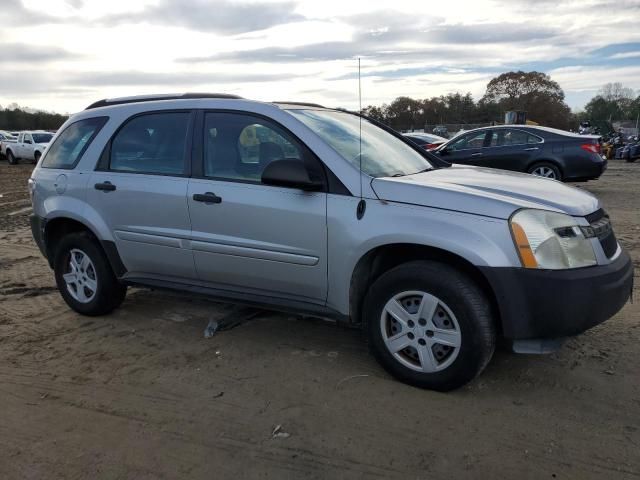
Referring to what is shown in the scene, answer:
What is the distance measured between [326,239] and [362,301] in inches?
18.9

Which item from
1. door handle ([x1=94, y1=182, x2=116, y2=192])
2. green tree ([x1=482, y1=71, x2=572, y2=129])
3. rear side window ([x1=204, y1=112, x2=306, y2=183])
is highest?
green tree ([x1=482, y1=71, x2=572, y2=129])

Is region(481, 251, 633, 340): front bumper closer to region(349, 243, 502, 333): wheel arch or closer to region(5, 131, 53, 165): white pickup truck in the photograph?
region(349, 243, 502, 333): wheel arch

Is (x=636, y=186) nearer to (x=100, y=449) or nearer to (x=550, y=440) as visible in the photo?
(x=550, y=440)

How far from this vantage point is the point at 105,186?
14.7 ft

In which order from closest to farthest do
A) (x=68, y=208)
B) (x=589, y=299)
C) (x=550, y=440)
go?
(x=550, y=440) < (x=589, y=299) < (x=68, y=208)

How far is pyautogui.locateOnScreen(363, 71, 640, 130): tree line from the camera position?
35.6 m

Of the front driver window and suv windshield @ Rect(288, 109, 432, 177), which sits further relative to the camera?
the front driver window


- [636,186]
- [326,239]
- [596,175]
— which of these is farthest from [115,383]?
[636,186]

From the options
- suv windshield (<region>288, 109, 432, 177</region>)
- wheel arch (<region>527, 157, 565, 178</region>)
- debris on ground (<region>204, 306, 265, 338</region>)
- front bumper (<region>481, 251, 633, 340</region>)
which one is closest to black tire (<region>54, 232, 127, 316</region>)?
debris on ground (<region>204, 306, 265, 338</region>)

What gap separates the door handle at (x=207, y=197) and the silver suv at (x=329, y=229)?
0.01 m

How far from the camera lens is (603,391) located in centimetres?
335

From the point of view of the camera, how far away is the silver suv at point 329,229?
3131mm

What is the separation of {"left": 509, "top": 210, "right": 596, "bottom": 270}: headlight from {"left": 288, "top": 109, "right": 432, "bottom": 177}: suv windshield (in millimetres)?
1023

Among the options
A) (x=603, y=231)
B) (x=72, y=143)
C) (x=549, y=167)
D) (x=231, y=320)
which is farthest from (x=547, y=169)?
(x=72, y=143)
